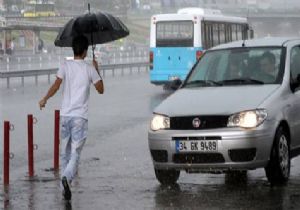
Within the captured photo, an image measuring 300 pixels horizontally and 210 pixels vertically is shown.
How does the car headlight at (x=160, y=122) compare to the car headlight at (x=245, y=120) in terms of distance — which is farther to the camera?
the car headlight at (x=160, y=122)

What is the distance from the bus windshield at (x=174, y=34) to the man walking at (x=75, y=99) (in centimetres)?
2080

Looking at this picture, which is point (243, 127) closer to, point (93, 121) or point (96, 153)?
point (96, 153)

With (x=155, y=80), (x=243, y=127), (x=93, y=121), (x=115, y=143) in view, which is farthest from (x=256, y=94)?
(x=155, y=80)

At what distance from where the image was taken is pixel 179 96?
9125 millimetres

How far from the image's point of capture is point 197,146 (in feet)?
27.3

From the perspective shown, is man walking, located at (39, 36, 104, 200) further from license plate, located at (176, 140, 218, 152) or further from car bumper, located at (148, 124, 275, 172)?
license plate, located at (176, 140, 218, 152)

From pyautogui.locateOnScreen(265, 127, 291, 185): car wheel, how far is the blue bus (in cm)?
1975

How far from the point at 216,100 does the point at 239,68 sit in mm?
1130

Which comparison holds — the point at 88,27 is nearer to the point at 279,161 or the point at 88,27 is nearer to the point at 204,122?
the point at 204,122

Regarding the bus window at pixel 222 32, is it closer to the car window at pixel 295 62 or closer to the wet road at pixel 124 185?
the wet road at pixel 124 185

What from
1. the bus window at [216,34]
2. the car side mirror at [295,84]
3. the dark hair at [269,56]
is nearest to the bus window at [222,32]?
the bus window at [216,34]

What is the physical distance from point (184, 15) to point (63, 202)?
2190cm

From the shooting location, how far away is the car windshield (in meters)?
9.38

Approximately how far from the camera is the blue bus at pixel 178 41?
2902cm
